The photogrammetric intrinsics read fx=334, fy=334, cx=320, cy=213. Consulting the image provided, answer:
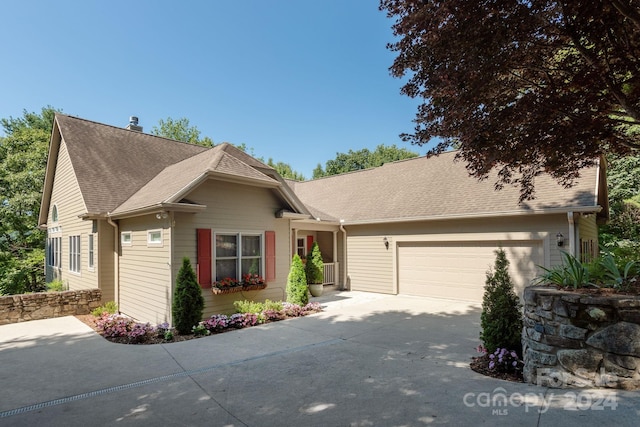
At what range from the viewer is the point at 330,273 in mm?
13922

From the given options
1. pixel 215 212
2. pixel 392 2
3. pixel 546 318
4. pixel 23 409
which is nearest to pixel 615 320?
pixel 546 318

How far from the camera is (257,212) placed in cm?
960

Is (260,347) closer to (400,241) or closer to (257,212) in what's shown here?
(257,212)

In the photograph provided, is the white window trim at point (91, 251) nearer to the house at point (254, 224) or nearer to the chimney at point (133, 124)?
the house at point (254, 224)

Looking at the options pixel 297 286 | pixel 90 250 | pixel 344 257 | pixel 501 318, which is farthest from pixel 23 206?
pixel 501 318

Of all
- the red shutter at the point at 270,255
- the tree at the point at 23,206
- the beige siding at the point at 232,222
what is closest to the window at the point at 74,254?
→ the tree at the point at 23,206

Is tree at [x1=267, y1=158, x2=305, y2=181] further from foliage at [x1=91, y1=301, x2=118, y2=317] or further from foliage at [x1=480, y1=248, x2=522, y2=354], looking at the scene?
foliage at [x1=480, y1=248, x2=522, y2=354]

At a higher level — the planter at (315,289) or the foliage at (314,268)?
the foliage at (314,268)

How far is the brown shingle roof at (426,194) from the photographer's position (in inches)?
379

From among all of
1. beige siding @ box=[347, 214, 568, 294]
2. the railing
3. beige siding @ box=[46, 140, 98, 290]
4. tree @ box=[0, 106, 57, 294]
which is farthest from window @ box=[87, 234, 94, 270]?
beige siding @ box=[347, 214, 568, 294]

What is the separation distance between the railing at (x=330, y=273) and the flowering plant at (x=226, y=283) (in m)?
5.62

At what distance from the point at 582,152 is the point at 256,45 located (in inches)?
488

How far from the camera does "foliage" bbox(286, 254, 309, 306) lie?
9.79m

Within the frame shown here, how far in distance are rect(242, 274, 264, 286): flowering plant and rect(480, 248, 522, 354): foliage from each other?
5876 millimetres
